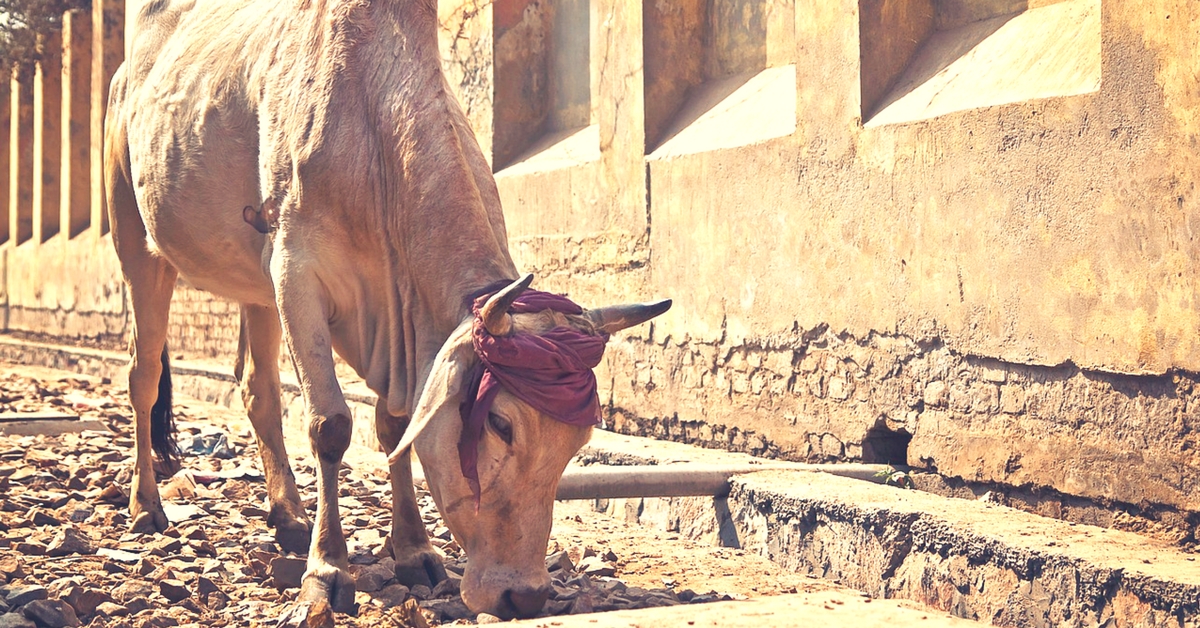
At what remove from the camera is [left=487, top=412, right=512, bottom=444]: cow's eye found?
12.0 feet

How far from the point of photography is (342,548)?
4250 millimetres

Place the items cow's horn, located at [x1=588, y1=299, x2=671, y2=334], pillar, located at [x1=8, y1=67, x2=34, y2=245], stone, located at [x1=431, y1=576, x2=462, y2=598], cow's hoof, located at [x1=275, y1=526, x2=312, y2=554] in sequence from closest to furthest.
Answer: cow's horn, located at [x1=588, y1=299, x2=671, y2=334], stone, located at [x1=431, y1=576, x2=462, y2=598], cow's hoof, located at [x1=275, y1=526, x2=312, y2=554], pillar, located at [x1=8, y1=67, x2=34, y2=245]

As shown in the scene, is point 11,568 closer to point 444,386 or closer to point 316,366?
point 316,366

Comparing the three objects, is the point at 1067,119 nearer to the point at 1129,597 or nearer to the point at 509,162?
the point at 1129,597

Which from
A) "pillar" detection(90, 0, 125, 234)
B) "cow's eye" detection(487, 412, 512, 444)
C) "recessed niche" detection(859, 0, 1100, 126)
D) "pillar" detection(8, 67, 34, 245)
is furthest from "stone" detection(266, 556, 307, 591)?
"pillar" detection(8, 67, 34, 245)

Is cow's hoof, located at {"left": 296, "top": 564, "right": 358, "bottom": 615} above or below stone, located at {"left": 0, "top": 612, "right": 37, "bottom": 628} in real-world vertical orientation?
above

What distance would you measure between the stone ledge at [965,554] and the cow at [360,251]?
4.52 ft

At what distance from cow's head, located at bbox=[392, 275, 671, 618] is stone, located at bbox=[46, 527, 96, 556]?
1.80 m

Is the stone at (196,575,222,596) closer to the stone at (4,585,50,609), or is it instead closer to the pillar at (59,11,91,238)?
the stone at (4,585,50,609)

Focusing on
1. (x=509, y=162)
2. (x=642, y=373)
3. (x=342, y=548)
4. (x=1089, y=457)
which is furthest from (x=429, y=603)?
(x=509, y=162)

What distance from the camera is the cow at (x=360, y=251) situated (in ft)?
12.2

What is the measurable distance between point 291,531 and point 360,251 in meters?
1.34

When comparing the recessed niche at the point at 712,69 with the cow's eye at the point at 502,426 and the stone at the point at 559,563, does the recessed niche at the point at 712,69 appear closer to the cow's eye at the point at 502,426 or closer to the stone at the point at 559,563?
the stone at the point at 559,563

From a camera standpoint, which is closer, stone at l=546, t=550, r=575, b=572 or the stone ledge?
the stone ledge
